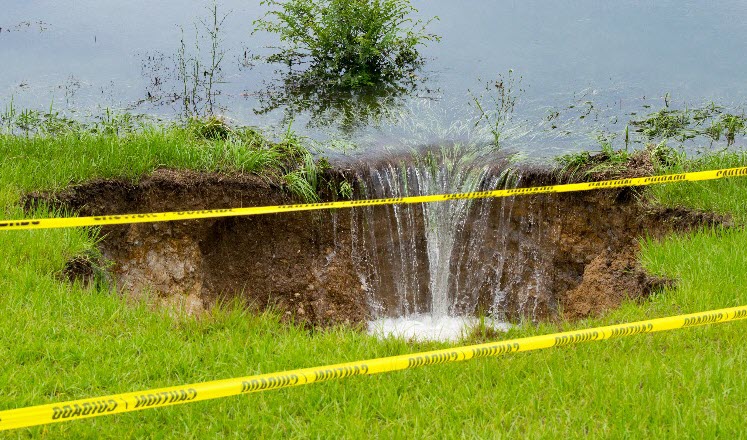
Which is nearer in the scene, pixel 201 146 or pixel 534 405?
pixel 534 405

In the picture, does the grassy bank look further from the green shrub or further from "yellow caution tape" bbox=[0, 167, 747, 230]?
the green shrub

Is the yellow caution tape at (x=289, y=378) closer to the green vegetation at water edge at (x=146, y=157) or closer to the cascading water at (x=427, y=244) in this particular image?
the cascading water at (x=427, y=244)

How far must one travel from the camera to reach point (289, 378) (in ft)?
13.1

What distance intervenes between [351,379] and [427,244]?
13.7ft

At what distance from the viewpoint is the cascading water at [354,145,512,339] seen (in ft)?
27.7

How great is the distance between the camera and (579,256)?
27.6ft

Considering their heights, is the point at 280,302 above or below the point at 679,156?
below

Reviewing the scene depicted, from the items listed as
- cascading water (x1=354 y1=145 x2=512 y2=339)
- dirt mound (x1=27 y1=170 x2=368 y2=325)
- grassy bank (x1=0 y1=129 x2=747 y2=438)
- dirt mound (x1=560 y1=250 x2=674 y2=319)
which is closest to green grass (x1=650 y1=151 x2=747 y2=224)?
dirt mound (x1=560 y1=250 x2=674 y2=319)

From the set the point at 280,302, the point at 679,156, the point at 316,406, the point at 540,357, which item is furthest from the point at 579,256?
the point at 316,406

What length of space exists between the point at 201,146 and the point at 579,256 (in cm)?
415

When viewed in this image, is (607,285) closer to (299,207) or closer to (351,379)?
(299,207)

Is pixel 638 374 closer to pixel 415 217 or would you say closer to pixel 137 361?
pixel 137 361

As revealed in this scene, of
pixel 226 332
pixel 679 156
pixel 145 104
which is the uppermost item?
pixel 145 104

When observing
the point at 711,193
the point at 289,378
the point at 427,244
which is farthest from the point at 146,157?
the point at 711,193
